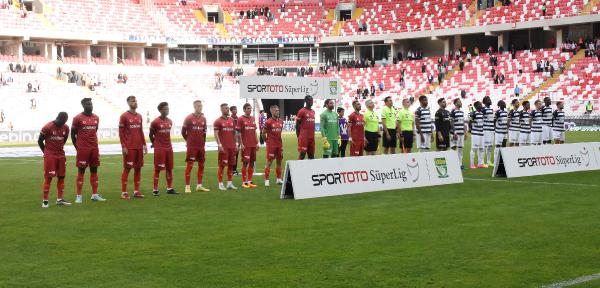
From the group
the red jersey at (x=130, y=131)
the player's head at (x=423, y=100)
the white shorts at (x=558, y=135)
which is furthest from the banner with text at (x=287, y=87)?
the white shorts at (x=558, y=135)

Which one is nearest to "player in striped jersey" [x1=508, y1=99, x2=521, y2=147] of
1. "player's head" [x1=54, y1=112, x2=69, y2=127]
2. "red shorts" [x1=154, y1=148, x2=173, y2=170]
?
"red shorts" [x1=154, y1=148, x2=173, y2=170]

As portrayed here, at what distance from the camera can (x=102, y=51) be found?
72000 millimetres

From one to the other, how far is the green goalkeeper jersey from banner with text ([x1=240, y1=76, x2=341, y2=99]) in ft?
13.2

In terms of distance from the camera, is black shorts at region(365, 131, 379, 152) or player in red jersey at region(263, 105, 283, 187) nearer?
player in red jersey at region(263, 105, 283, 187)

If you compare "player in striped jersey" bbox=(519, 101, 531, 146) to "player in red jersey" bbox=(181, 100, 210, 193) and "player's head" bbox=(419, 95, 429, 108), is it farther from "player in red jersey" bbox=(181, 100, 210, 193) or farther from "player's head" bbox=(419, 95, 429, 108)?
"player in red jersey" bbox=(181, 100, 210, 193)

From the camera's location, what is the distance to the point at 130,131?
17344mm

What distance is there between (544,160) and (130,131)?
1075 centimetres

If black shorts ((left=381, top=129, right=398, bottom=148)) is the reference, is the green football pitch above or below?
below

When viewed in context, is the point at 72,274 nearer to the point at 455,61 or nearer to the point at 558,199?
the point at 558,199

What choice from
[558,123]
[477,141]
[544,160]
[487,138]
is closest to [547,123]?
Result: [558,123]

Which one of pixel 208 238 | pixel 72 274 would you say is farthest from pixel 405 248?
pixel 72 274

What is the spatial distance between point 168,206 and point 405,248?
6.53 metres

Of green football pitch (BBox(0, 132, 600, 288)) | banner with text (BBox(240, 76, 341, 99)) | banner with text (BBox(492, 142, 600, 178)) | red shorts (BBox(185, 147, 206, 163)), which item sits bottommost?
green football pitch (BBox(0, 132, 600, 288))

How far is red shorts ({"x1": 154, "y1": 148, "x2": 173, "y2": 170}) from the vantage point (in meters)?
17.9
